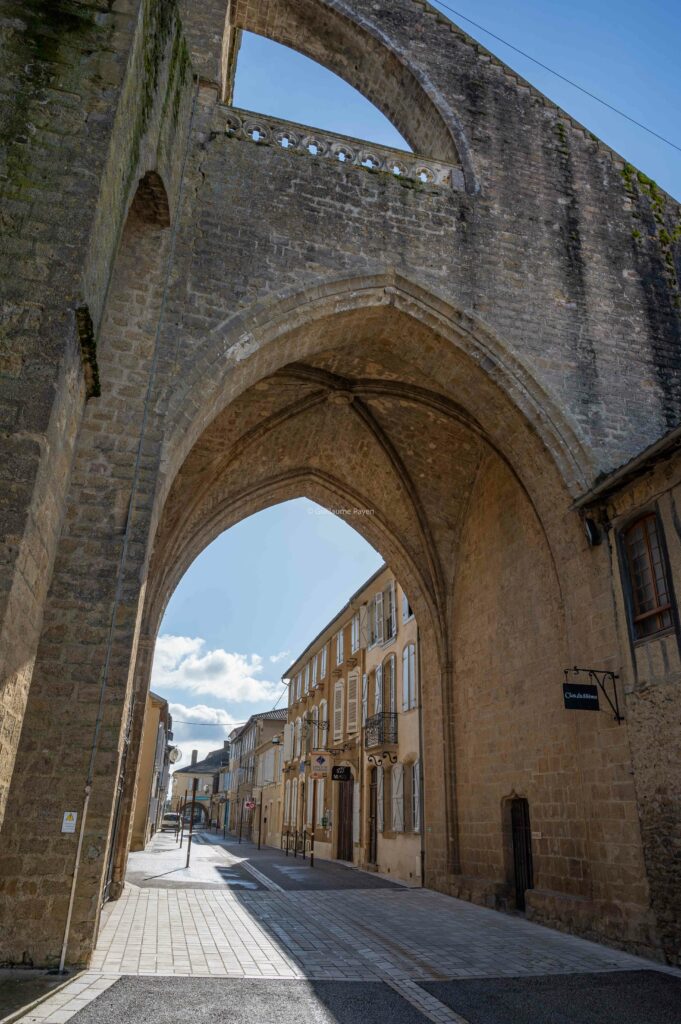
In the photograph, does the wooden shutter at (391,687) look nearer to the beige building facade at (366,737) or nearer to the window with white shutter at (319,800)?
the beige building facade at (366,737)

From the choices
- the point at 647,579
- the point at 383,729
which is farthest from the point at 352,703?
the point at 647,579

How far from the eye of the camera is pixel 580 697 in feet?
26.2

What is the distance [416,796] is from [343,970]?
9.24 metres

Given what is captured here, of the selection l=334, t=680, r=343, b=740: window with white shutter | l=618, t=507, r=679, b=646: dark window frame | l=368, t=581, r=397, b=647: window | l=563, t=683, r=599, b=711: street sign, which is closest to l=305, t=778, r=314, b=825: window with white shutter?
l=334, t=680, r=343, b=740: window with white shutter

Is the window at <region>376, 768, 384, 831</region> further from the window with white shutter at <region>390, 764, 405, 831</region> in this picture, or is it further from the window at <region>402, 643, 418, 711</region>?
the window at <region>402, 643, 418, 711</region>

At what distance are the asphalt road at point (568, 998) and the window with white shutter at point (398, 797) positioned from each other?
9.59m

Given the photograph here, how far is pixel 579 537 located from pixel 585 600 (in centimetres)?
80

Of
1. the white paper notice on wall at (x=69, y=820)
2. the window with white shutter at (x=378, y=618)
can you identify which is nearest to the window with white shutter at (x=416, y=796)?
the window with white shutter at (x=378, y=618)

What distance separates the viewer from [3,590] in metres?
4.70

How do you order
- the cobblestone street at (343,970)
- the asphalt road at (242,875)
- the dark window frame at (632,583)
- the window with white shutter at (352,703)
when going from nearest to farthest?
the cobblestone street at (343,970)
the dark window frame at (632,583)
the asphalt road at (242,875)
the window with white shutter at (352,703)

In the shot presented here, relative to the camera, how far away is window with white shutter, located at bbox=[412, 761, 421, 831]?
570 inches

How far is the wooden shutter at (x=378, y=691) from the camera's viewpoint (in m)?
18.7

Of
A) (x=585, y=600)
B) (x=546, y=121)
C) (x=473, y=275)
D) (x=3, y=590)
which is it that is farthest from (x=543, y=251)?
(x=3, y=590)

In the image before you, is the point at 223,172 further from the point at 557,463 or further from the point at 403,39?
the point at 557,463
